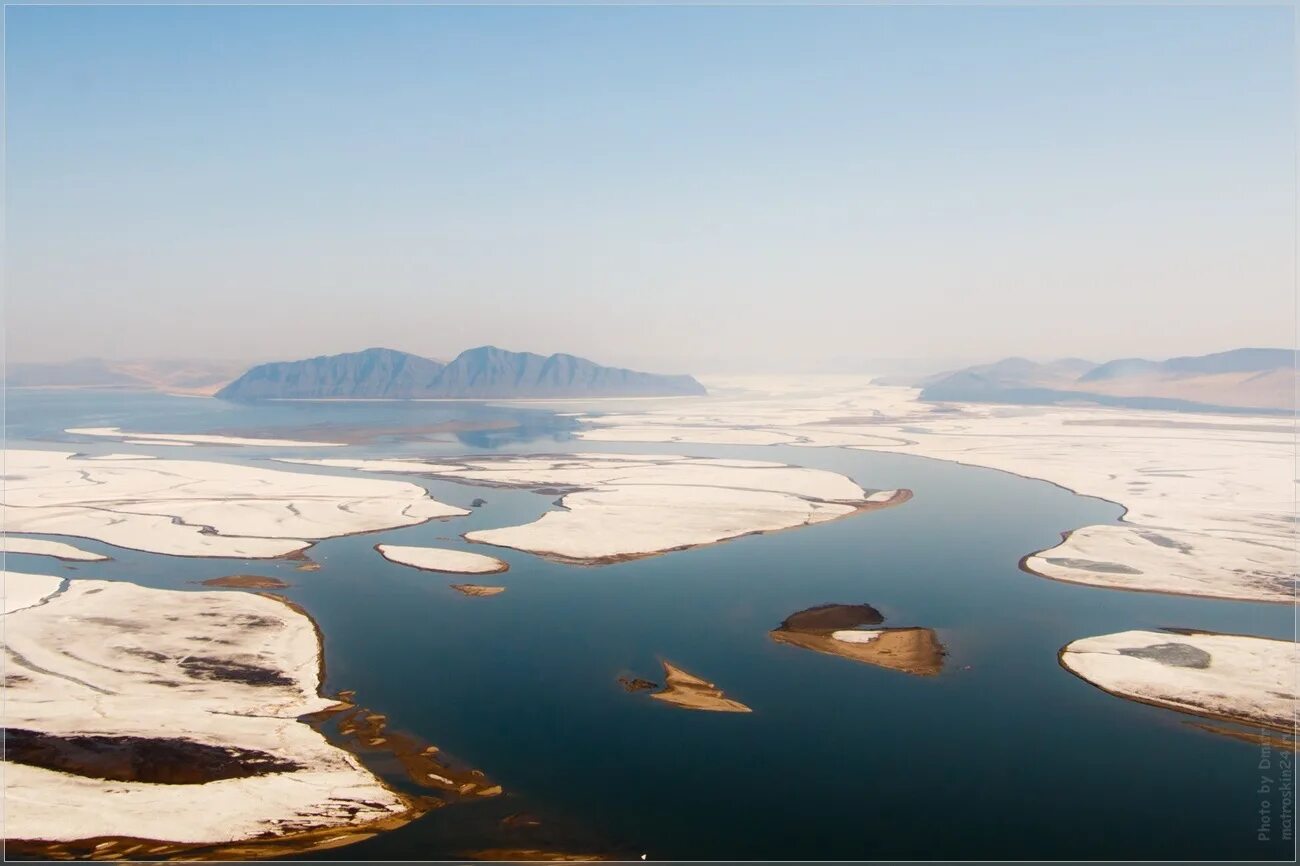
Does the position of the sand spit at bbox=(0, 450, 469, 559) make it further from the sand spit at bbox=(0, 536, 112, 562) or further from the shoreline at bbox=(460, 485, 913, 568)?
the shoreline at bbox=(460, 485, 913, 568)

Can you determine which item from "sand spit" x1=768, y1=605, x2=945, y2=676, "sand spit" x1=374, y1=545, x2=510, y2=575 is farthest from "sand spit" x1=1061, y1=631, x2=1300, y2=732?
"sand spit" x1=374, y1=545, x2=510, y2=575

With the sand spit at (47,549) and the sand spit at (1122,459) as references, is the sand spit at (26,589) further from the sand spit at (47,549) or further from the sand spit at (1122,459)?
→ the sand spit at (1122,459)

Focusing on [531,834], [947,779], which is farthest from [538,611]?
[947,779]

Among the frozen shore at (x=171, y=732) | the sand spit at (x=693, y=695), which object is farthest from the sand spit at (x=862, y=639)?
the frozen shore at (x=171, y=732)

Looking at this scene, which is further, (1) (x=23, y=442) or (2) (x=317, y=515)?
(1) (x=23, y=442)

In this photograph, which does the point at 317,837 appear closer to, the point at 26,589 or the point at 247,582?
the point at 247,582

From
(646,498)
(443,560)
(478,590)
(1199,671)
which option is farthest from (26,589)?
(1199,671)

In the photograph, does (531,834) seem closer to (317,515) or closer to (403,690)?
(403,690)
